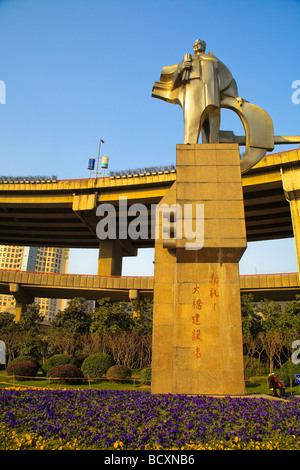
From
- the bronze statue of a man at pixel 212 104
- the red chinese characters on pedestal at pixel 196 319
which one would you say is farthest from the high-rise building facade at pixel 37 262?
the red chinese characters on pedestal at pixel 196 319

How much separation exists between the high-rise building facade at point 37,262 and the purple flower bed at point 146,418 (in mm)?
106182

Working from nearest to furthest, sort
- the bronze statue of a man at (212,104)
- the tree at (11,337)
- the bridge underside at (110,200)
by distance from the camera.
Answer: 1. the bronze statue of a man at (212,104)
2. the tree at (11,337)
3. the bridge underside at (110,200)

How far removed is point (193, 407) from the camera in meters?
6.93

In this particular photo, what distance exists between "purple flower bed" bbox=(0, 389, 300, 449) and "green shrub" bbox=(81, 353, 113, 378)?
11.8 m

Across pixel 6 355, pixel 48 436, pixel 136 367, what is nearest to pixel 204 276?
pixel 48 436

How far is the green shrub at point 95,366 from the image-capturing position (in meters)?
19.1

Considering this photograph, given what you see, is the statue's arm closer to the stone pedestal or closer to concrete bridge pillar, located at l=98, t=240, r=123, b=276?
the stone pedestal

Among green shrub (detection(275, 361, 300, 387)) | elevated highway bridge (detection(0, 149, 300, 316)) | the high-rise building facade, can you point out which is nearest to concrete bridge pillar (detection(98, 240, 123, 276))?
elevated highway bridge (detection(0, 149, 300, 316))

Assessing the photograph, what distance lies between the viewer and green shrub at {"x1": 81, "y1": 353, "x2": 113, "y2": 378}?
19.1m

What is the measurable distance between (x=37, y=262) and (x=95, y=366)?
353 ft

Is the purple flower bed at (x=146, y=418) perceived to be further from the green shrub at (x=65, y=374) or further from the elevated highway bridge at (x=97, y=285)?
the elevated highway bridge at (x=97, y=285)

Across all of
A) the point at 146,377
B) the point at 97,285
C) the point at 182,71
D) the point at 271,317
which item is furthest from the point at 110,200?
the point at 182,71
